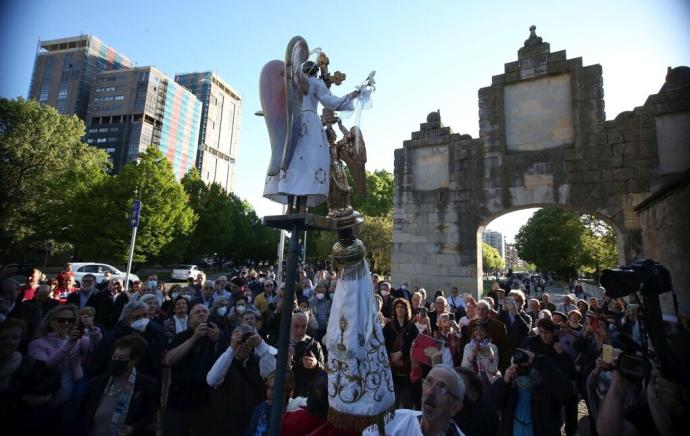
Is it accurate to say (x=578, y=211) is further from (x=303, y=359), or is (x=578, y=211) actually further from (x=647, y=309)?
(x=303, y=359)

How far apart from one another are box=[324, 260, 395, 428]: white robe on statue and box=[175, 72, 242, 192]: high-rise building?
100 meters

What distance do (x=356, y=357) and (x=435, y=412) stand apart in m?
0.74

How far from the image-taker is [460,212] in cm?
1094

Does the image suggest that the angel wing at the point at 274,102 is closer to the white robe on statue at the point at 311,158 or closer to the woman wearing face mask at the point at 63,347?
the white robe on statue at the point at 311,158

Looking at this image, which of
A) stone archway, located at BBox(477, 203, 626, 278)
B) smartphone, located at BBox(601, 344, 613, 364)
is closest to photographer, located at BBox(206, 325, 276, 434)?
smartphone, located at BBox(601, 344, 613, 364)

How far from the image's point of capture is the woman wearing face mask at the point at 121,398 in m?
3.06

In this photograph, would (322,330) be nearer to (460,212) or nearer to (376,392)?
(376,392)

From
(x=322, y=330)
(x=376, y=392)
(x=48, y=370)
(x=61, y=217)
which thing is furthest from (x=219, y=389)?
(x=61, y=217)

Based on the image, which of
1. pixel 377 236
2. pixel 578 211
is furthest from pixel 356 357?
pixel 377 236

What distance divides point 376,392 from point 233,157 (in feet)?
374

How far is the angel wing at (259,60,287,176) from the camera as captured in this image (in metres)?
2.51

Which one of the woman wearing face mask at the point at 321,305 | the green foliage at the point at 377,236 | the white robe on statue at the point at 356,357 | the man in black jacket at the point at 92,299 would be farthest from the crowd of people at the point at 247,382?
the green foliage at the point at 377,236

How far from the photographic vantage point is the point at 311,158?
246cm

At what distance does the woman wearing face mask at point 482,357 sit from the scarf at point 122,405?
374 cm
